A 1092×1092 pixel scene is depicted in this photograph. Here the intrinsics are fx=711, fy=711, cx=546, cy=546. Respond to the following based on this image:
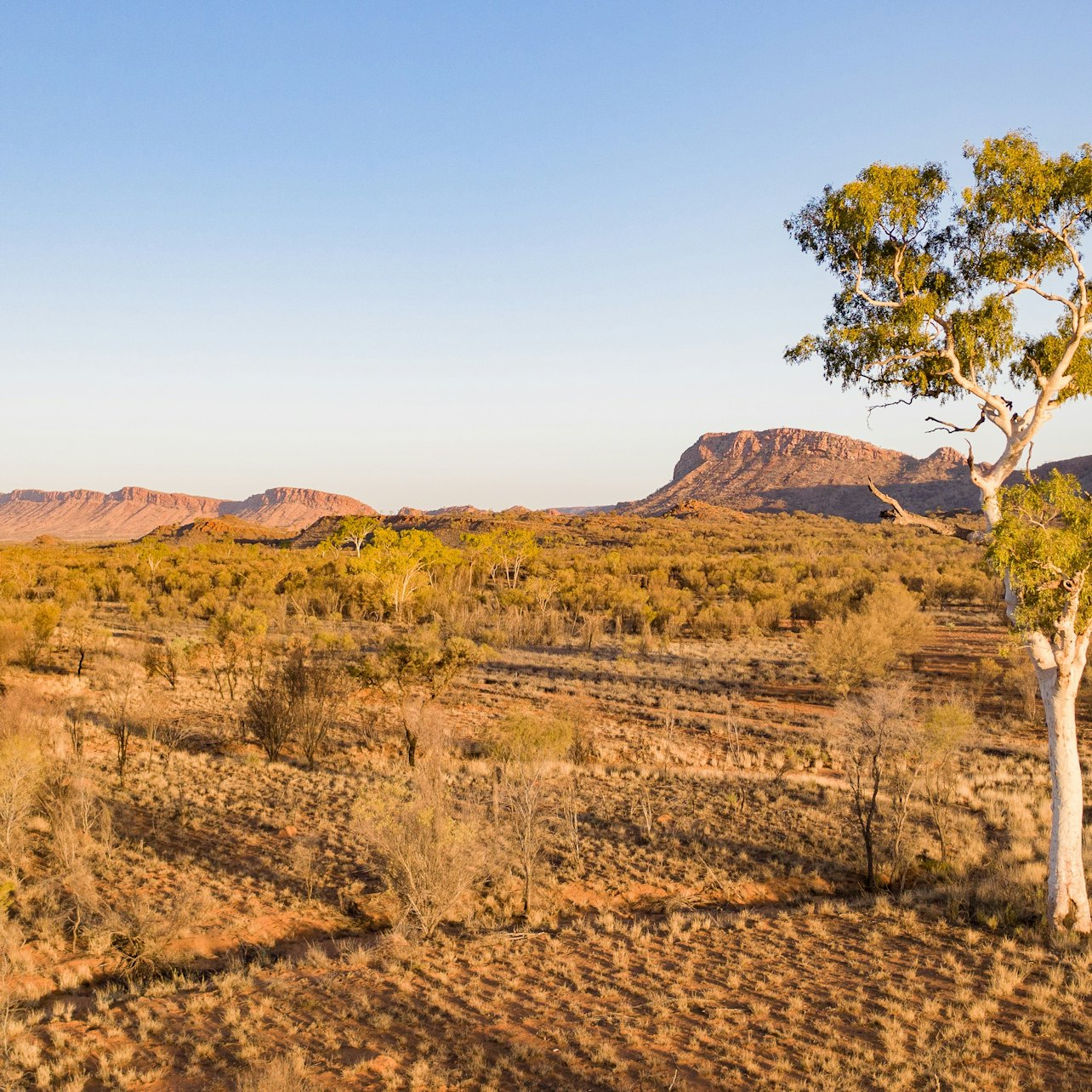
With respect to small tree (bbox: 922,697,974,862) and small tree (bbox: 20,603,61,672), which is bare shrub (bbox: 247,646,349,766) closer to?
small tree (bbox: 20,603,61,672)

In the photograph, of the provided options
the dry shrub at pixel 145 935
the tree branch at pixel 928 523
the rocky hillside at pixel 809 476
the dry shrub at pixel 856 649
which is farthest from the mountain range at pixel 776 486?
the dry shrub at pixel 145 935

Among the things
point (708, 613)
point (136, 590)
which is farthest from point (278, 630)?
point (708, 613)

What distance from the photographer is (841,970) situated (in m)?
8.53

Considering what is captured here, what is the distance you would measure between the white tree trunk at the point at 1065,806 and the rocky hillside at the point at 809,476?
88079 mm

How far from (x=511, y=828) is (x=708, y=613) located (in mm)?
29272

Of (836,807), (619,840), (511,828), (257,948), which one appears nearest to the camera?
(257,948)

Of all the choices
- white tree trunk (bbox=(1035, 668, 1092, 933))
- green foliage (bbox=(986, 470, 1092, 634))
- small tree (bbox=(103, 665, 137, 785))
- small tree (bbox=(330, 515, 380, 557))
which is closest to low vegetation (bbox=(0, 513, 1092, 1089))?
small tree (bbox=(103, 665, 137, 785))

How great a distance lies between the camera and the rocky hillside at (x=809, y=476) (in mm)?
104812

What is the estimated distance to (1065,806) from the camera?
8891 mm

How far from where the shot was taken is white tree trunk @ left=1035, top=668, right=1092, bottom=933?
875cm

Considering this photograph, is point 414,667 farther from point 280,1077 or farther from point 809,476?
point 809,476

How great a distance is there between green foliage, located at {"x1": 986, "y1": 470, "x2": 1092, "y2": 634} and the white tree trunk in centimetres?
76

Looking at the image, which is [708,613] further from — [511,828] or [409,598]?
[511,828]

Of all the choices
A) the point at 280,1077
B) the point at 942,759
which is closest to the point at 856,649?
the point at 942,759
